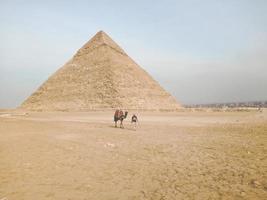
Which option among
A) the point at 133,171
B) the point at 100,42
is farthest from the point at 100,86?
the point at 133,171

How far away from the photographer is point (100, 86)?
57656mm

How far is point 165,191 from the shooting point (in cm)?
517

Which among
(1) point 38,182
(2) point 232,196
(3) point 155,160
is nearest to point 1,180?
(1) point 38,182

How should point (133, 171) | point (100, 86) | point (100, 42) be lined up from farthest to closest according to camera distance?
point (100, 42), point (100, 86), point (133, 171)

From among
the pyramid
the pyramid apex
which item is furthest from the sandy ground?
the pyramid apex

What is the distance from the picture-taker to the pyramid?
176 feet

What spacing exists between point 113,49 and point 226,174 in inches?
2656

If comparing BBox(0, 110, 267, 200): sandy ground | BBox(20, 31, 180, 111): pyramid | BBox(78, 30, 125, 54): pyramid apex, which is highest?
BBox(78, 30, 125, 54): pyramid apex

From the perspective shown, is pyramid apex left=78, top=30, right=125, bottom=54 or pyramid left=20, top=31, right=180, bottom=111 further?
pyramid apex left=78, top=30, right=125, bottom=54

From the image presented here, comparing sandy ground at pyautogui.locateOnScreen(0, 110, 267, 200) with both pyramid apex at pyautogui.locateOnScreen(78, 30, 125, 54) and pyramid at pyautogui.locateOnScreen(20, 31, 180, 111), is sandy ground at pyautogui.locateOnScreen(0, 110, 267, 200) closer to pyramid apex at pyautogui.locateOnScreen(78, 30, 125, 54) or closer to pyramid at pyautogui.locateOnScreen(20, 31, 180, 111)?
pyramid at pyautogui.locateOnScreen(20, 31, 180, 111)

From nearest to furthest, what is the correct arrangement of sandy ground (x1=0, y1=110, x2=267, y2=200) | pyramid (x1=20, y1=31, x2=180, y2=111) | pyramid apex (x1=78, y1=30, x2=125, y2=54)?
sandy ground (x1=0, y1=110, x2=267, y2=200), pyramid (x1=20, y1=31, x2=180, y2=111), pyramid apex (x1=78, y1=30, x2=125, y2=54)

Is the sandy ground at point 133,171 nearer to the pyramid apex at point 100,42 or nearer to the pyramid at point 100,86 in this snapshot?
the pyramid at point 100,86

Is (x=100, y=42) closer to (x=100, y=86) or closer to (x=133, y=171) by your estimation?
(x=100, y=86)

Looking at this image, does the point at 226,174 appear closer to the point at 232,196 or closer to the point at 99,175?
the point at 232,196
